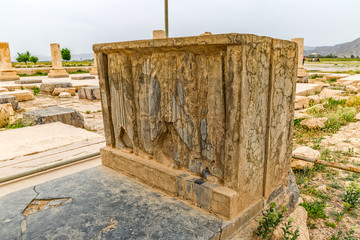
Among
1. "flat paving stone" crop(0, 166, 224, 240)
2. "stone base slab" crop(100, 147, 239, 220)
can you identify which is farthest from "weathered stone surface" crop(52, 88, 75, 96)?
"flat paving stone" crop(0, 166, 224, 240)

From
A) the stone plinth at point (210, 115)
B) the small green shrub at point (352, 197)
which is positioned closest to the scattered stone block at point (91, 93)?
the stone plinth at point (210, 115)

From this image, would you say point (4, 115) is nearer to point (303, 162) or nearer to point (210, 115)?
point (210, 115)

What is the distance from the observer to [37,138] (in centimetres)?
408

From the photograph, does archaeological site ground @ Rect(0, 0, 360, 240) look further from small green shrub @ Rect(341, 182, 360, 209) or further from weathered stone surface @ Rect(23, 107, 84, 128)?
weathered stone surface @ Rect(23, 107, 84, 128)

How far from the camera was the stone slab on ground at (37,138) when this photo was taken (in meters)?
3.57

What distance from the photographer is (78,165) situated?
315 cm

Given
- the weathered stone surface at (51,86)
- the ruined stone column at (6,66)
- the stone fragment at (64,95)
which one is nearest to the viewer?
the stone fragment at (64,95)

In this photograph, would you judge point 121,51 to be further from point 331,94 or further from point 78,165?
point 331,94

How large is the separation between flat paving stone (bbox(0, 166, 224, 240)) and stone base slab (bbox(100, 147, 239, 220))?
0.20 feet

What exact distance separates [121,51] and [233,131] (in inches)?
48.6

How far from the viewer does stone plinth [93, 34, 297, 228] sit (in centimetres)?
159

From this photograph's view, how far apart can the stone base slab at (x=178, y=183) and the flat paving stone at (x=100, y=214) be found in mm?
62

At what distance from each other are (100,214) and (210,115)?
105 cm

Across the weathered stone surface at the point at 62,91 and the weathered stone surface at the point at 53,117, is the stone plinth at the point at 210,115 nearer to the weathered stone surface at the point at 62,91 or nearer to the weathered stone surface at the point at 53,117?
the weathered stone surface at the point at 53,117
